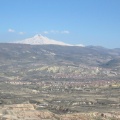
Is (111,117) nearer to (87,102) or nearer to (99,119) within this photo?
(99,119)

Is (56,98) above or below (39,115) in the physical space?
below

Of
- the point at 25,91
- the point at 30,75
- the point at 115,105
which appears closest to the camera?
the point at 115,105

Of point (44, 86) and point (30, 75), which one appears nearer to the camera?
point (44, 86)

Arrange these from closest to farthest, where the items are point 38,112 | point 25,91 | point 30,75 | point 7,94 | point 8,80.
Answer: point 38,112
point 7,94
point 25,91
point 8,80
point 30,75

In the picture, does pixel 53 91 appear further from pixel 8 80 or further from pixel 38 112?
pixel 38 112

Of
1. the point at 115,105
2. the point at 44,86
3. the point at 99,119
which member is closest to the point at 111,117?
the point at 99,119

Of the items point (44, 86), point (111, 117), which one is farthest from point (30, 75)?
point (111, 117)

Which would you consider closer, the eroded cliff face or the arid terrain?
the eroded cliff face

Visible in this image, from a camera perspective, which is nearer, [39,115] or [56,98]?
[39,115]

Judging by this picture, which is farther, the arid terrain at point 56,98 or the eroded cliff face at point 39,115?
the arid terrain at point 56,98
